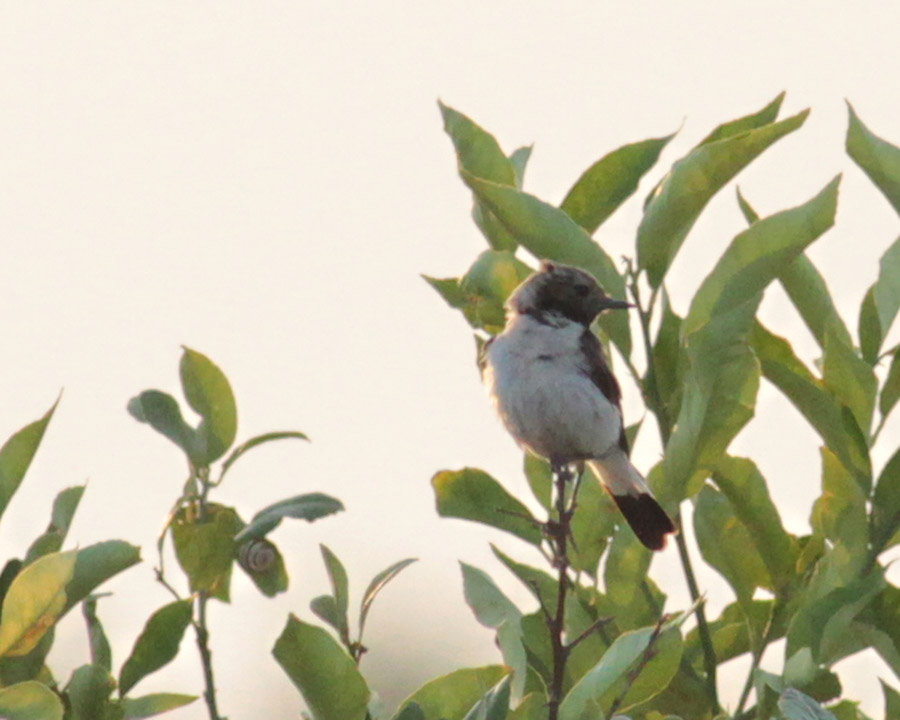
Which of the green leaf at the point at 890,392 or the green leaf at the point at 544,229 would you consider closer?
the green leaf at the point at 544,229

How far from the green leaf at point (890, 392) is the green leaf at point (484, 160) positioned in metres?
0.91

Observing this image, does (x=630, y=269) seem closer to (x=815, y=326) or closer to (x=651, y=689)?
(x=815, y=326)

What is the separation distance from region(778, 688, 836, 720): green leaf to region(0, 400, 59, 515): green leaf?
5.29 ft

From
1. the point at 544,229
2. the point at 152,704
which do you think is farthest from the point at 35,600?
the point at 544,229

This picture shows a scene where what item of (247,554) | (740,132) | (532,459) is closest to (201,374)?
(247,554)

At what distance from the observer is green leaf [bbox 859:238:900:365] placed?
12.3ft

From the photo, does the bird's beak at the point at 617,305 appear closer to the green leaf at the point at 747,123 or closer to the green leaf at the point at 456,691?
the green leaf at the point at 747,123

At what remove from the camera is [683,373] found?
354cm

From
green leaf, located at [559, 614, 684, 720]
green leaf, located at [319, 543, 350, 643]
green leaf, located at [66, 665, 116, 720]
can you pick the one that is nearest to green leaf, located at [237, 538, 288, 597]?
green leaf, located at [319, 543, 350, 643]

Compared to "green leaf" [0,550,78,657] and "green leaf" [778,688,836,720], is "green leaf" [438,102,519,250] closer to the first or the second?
"green leaf" [0,550,78,657]

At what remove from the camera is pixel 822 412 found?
361cm

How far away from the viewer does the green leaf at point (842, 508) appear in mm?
3498

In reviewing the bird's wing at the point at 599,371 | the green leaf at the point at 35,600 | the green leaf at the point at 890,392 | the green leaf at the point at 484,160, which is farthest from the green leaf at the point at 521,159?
the green leaf at the point at 35,600

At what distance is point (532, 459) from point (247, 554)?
0.80 meters
